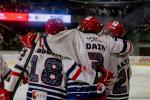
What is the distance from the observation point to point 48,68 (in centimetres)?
267

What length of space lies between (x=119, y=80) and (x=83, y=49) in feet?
2.72

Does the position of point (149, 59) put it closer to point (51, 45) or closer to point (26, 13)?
point (26, 13)

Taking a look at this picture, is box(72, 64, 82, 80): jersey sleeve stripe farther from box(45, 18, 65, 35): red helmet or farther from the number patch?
box(45, 18, 65, 35): red helmet

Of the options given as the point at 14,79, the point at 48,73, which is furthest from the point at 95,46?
the point at 14,79

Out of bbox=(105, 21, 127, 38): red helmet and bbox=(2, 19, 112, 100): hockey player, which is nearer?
bbox=(2, 19, 112, 100): hockey player

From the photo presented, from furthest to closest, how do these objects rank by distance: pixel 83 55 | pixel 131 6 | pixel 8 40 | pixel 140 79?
1. pixel 131 6
2. pixel 8 40
3. pixel 140 79
4. pixel 83 55

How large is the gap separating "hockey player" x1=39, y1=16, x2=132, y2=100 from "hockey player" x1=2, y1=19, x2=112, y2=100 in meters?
0.05

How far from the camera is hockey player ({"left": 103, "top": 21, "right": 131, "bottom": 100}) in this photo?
10.5 feet

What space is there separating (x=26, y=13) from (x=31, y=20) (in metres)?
0.31

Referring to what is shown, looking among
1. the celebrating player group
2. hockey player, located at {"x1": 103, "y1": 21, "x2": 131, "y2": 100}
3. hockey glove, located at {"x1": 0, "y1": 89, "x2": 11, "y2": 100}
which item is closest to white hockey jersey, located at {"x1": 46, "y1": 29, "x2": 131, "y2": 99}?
the celebrating player group

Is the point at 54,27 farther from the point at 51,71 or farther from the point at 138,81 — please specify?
the point at 138,81

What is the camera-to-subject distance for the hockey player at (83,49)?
101 inches

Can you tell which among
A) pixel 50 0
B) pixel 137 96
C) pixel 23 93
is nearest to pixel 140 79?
pixel 137 96

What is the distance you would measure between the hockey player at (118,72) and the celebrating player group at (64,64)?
355 millimetres
